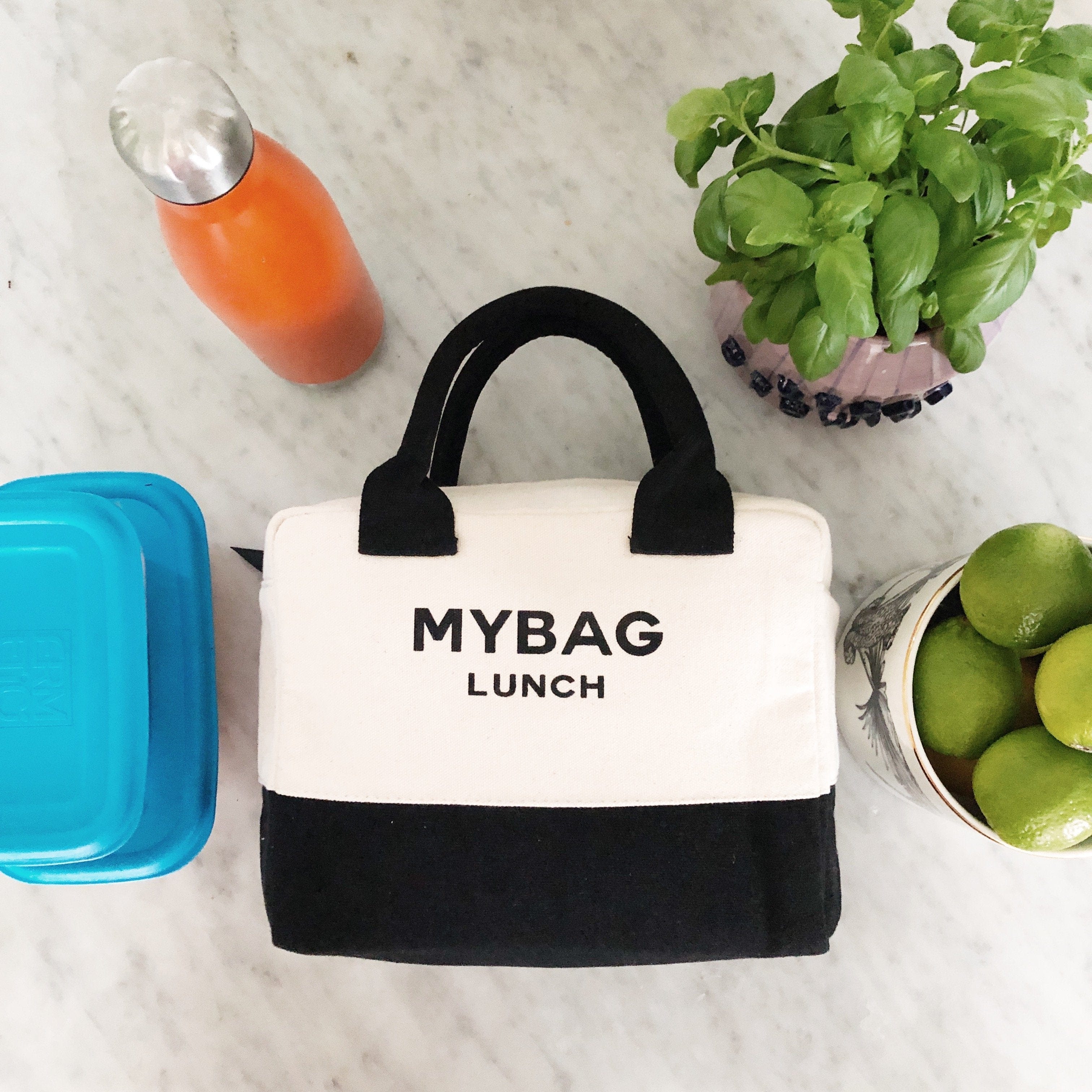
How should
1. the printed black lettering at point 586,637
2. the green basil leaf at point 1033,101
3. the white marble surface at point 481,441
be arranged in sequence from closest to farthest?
the green basil leaf at point 1033,101
the printed black lettering at point 586,637
the white marble surface at point 481,441

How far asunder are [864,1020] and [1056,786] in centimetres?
30

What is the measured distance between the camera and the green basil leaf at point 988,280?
0.37 metres

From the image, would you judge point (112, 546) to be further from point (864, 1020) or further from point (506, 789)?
point (864, 1020)

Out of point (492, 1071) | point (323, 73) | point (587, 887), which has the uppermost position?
point (323, 73)

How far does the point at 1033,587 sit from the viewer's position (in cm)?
40

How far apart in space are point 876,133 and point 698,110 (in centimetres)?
9

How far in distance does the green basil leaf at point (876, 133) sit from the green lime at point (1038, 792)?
0.28 metres

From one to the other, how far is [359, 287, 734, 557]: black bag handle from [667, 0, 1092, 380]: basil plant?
7cm

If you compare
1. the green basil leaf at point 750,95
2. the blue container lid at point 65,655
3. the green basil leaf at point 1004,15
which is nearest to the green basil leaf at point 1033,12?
the green basil leaf at point 1004,15

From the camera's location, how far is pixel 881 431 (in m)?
0.60

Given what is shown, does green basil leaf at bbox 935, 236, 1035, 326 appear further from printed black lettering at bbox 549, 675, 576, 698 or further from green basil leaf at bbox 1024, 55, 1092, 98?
printed black lettering at bbox 549, 675, 576, 698

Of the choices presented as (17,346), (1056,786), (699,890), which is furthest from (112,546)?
(1056,786)

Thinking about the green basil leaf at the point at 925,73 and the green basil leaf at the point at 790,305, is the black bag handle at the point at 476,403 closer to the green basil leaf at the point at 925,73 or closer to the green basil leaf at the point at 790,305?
the green basil leaf at the point at 790,305

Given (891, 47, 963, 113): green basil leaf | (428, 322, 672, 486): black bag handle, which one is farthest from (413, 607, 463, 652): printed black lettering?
(891, 47, 963, 113): green basil leaf
